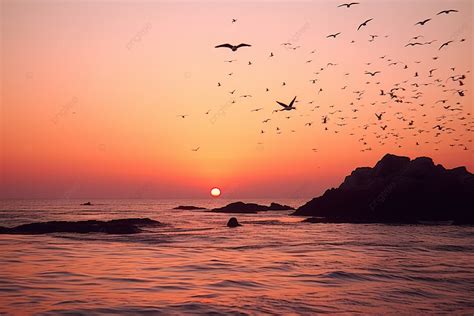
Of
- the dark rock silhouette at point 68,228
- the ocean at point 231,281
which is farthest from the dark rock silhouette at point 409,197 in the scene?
the ocean at point 231,281

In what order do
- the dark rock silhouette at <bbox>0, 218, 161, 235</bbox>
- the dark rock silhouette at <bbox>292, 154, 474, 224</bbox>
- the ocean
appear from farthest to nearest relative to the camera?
the dark rock silhouette at <bbox>292, 154, 474, 224</bbox>
the dark rock silhouette at <bbox>0, 218, 161, 235</bbox>
the ocean

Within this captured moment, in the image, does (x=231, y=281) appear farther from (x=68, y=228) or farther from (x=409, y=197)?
(x=409, y=197)

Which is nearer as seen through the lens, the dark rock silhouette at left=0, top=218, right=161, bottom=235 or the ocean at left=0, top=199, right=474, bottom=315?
the ocean at left=0, top=199, right=474, bottom=315

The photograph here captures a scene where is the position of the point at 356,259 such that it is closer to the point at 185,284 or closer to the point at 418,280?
the point at 418,280

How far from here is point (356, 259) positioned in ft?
95.0

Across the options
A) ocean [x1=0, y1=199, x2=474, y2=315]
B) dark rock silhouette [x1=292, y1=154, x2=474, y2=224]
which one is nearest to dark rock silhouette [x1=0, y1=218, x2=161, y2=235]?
ocean [x1=0, y1=199, x2=474, y2=315]

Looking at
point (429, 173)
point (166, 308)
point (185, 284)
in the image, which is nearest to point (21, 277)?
point (185, 284)

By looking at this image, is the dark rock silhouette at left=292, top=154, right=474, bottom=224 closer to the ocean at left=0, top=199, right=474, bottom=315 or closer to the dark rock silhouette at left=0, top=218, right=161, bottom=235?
the dark rock silhouette at left=0, top=218, right=161, bottom=235

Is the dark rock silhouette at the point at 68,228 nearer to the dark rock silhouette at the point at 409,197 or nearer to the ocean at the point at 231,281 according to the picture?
the ocean at the point at 231,281

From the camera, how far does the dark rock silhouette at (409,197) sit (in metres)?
74.2

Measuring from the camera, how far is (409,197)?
77.9 meters

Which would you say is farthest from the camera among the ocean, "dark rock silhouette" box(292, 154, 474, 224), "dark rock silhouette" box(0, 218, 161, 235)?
"dark rock silhouette" box(292, 154, 474, 224)

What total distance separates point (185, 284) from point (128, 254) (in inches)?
469

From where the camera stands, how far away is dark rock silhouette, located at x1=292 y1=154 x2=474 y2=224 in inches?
2923
